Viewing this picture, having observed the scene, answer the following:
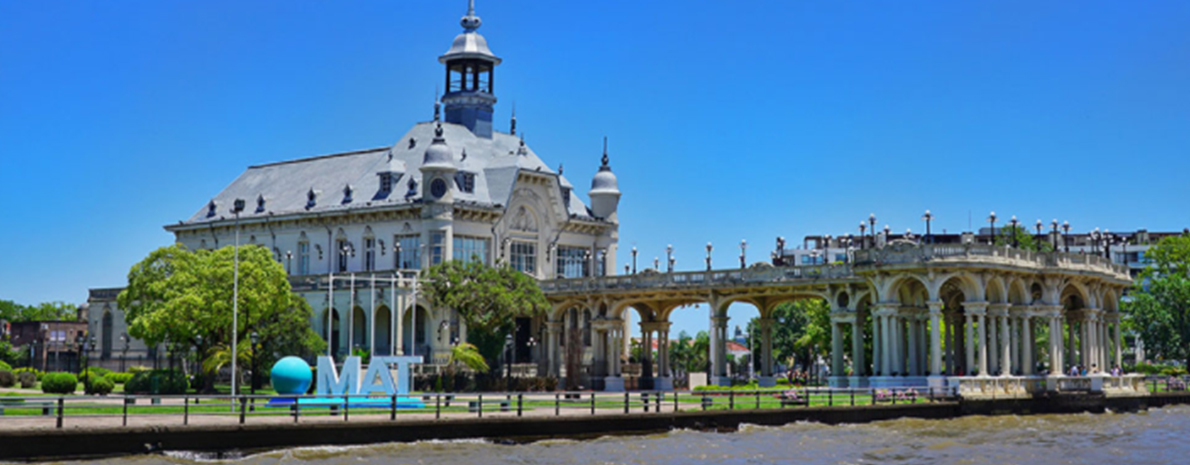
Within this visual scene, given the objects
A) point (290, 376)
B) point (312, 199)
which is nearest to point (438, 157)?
point (312, 199)

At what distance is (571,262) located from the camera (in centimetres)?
10262

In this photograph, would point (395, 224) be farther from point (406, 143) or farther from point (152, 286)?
point (152, 286)

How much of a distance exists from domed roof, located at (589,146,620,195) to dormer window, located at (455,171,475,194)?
1161cm

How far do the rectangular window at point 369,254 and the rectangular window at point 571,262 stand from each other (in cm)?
1253

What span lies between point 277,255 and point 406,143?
11.8 metres

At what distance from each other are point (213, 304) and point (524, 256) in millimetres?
29121

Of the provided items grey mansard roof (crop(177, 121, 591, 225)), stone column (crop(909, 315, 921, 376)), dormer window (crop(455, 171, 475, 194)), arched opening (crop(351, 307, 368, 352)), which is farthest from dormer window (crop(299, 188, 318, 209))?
stone column (crop(909, 315, 921, 376))

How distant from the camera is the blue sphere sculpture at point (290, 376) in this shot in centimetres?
5109

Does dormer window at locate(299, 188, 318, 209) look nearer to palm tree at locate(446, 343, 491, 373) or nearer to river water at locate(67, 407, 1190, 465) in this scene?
palm tree at locate(446, 343, 491, 373)

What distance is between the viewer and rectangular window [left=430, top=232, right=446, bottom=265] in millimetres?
92375

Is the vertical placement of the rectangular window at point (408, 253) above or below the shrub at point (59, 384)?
above

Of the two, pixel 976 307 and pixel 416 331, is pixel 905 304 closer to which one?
pixel 976 307

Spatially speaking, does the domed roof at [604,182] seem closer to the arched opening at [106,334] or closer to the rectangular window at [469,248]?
the rectangular window at [469,248]

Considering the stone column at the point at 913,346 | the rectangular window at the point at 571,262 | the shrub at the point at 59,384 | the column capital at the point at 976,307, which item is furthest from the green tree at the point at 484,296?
the column capital at the point at 976,307
